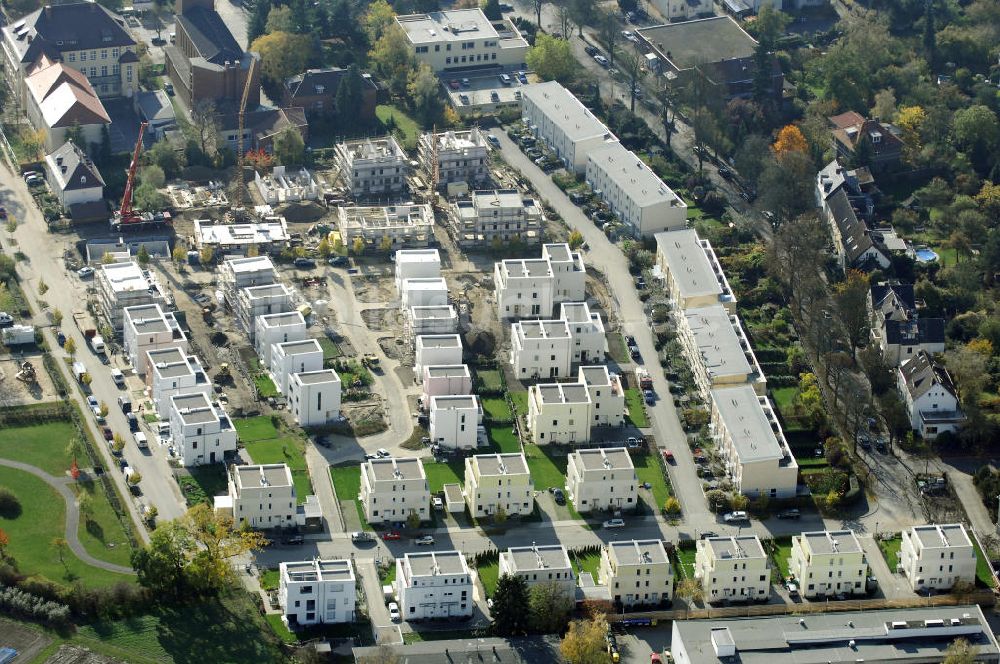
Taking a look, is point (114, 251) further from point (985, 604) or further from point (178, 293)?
point (985, 604)

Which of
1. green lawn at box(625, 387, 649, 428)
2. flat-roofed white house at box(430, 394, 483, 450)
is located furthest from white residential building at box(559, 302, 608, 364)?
flat-roofed white house at box(430, 394, 483, 450)

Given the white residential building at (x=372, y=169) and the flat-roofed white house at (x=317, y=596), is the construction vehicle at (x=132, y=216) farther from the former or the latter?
the flat-roofed white house at (x=317, y=596)

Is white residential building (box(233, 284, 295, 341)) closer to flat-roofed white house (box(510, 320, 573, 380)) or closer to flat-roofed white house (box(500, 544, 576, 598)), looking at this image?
flat-roofed white house (box(510, 320, 573, 380))

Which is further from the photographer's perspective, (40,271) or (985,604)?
(40,271)

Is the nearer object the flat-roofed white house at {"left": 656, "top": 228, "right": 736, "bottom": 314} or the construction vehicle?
the flat-roofed white house at {"left": 656, "top": 228, "right": 736, "bottom": 314}

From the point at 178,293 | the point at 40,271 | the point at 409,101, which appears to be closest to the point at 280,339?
the point at 178,293
